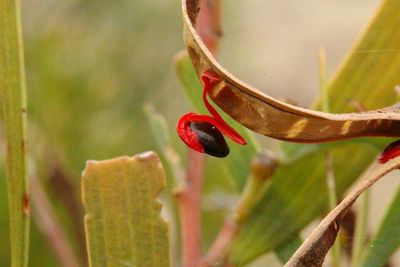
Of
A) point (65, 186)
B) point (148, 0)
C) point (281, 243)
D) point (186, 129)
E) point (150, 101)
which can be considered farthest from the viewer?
point (148, 0)

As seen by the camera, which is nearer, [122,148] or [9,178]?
[9,178]

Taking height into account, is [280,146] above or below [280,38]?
above

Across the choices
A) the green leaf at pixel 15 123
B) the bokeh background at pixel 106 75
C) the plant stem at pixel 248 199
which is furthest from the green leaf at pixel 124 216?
the bokeh background at pixel 106 75

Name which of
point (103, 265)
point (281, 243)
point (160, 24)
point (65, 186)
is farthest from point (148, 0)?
point (103, 265)

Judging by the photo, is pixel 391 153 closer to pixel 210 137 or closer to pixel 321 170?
pixel 210 137

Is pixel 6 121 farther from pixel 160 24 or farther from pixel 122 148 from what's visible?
pixel 160 24

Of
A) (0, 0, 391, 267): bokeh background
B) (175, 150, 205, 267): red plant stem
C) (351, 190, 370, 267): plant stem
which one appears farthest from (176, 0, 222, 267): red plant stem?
(0, 0, 391, 267): bokeh background
